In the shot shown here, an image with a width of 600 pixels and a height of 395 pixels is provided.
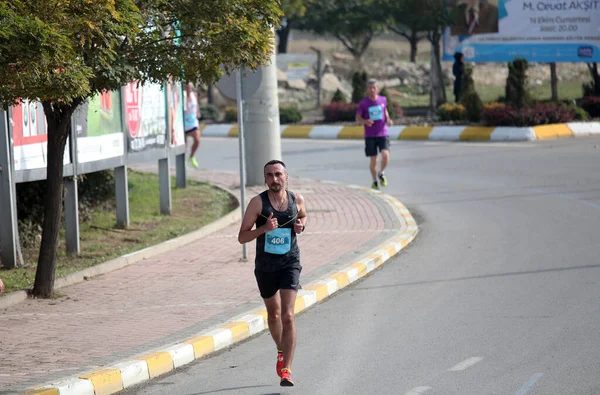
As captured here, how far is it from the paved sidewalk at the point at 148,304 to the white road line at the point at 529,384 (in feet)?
9.21

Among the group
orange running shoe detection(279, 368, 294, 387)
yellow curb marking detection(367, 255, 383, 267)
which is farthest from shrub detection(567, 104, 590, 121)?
orange running shoe detection(279, 368, 294, 387)

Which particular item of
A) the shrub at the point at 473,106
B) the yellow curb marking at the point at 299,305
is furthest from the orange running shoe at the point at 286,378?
the shrub at the point at 473,106

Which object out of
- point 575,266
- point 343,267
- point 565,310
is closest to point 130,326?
point 343,267

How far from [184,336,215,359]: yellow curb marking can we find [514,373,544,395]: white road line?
8.45 feet

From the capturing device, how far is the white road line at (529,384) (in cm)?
648

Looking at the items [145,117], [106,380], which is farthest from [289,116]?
[106,380]

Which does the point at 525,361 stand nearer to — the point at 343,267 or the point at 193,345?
the point at 193,345

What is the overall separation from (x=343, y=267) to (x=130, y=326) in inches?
122

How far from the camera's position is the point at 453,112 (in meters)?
30.7

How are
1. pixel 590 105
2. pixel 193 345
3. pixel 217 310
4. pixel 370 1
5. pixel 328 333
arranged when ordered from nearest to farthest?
pixel 193 345
pixel 328 333
pixel 217 310
pixel 590 105
pixel 370 1

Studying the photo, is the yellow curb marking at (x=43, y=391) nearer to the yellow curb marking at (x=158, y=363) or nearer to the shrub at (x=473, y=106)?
the yellow curb marking at (x=158, y=363)

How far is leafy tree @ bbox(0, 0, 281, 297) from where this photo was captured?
7.64 meters

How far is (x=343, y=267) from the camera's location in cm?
1099

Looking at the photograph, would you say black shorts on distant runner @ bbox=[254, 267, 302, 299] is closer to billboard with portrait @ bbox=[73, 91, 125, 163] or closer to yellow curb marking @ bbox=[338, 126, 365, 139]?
billboard with portrait @ bbox=[73, 91, 125, 163]
